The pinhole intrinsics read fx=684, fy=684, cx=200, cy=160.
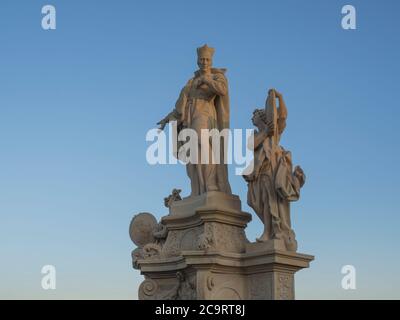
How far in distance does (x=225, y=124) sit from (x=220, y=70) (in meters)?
1.19

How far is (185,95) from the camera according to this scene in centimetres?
1489

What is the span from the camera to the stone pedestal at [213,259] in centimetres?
1296

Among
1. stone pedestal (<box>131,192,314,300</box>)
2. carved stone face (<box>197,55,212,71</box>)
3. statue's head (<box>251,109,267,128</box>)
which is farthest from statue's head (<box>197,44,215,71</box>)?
stone pedestal (<box>131,192,314,300</box>)

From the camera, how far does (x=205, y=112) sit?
47.9ft

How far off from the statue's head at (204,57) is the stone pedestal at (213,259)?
283cm

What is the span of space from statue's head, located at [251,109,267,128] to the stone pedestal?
1616mm

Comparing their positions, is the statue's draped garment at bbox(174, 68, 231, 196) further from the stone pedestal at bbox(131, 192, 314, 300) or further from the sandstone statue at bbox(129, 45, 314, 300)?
the stone pedestal at bbox(131, 192, 314, 300)

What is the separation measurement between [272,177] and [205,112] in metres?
2.14

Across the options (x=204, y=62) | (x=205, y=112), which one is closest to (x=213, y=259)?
(x=205, y=112)

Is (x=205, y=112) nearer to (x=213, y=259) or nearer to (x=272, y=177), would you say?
(x=272, y=177)

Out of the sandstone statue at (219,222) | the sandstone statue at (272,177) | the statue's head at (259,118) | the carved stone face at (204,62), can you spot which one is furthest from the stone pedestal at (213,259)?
the carved stone face at (204,62)

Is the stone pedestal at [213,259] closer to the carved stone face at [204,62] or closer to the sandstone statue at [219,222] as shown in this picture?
the sandstone statue at [219,222]
